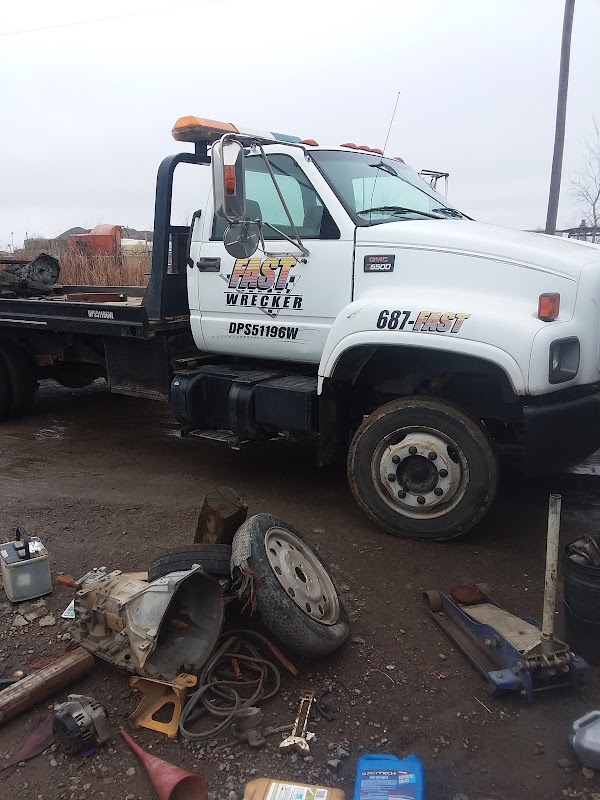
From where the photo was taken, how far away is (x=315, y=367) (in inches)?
197

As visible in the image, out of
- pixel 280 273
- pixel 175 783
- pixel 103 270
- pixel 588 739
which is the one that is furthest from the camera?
pixel 103 270

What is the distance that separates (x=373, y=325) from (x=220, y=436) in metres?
1.62

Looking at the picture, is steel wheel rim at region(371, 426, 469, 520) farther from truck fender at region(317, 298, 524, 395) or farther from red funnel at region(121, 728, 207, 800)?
red funnel at region(121, 728, 207, 800)

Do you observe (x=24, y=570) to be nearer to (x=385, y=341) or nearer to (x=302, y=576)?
(x=302, y=576)

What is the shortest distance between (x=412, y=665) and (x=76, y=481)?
3.41 m

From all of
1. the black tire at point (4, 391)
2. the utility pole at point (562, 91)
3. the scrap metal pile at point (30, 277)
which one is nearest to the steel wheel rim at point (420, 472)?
the black tire at point (4, 391)

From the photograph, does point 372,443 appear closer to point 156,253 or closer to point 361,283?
point 361,283

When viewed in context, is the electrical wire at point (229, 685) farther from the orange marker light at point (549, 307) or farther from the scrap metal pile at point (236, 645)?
the orange marker light at point (549, 307)

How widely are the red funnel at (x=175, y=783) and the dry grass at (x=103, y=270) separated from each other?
10.6 m

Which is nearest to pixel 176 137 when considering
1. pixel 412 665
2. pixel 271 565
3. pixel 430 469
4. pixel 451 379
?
pixel 451 379

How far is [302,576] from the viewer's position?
3.32 meters

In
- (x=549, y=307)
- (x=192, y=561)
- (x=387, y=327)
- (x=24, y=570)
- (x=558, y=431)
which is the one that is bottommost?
(x=24, y=570)

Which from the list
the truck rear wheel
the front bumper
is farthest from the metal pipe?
the truck rear wheel

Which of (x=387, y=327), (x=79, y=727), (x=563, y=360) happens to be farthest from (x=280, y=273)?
(x=79, y=727)
